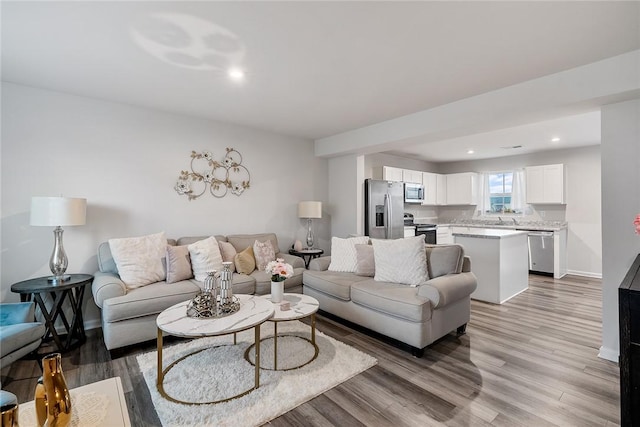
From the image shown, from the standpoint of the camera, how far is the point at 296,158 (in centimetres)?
513

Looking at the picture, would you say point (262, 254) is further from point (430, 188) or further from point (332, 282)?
point (430, 188)

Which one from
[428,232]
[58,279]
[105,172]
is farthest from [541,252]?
[58,279]

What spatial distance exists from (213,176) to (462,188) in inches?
228

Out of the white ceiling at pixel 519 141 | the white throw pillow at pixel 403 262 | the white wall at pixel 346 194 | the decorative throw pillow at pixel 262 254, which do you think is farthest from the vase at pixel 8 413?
the white ceiling at pixel 519 141

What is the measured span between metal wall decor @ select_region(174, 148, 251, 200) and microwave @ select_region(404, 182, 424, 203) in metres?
3.41

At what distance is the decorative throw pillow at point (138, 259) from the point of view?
303 centimetres

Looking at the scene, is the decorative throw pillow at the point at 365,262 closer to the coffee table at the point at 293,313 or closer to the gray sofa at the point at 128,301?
the coffee table at the point at 293,313

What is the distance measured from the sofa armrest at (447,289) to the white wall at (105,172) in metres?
2.80

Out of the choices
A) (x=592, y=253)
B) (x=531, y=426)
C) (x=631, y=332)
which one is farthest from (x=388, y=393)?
(x=592, y=253)

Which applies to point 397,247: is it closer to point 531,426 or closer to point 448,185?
point 531,426

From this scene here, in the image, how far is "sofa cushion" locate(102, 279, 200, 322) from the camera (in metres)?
2.63

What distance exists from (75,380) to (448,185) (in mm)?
7542

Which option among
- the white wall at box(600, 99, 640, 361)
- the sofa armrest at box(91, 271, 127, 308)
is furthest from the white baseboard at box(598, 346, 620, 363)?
the sofa armrest at box(91, 271, 127, 308)

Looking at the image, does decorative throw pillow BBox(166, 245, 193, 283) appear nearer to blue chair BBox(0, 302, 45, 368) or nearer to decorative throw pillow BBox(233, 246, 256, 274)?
decorative throw pillow BBox(233, 246, 256, 274)
